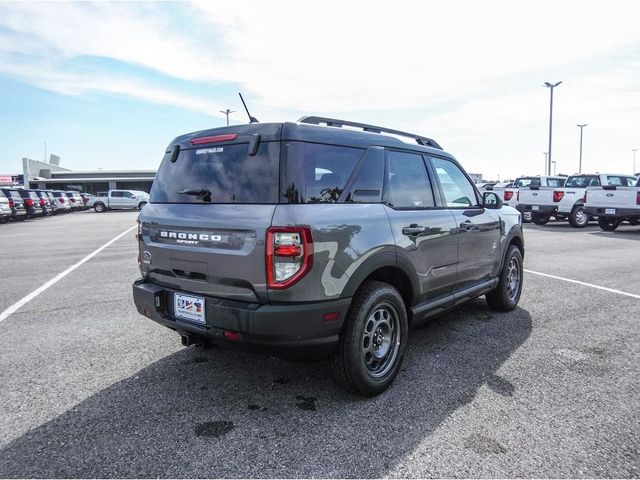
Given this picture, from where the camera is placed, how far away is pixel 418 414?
2.90m

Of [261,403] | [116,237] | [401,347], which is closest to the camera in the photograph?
[261,403]

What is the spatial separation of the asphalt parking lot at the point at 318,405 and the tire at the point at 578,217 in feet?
43.8

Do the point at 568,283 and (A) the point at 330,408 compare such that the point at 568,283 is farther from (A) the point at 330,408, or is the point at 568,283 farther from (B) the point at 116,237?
(B) the point at 116,237

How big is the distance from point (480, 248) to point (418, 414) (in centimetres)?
219

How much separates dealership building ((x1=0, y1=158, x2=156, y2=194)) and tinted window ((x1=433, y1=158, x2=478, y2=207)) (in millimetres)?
50663

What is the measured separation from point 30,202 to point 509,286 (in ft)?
84.6

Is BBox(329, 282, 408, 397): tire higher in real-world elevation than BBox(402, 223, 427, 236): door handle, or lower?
lower

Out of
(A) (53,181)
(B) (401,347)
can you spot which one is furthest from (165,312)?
(A) (53,181)

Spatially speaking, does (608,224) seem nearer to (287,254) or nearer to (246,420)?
(287,254)

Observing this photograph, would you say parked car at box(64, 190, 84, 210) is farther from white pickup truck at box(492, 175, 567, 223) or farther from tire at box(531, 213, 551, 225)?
tire at box(531, 213, 551, 225)

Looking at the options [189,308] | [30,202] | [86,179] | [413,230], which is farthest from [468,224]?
[86,179]

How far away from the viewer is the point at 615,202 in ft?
48.7

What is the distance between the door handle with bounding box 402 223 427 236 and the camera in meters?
3.43

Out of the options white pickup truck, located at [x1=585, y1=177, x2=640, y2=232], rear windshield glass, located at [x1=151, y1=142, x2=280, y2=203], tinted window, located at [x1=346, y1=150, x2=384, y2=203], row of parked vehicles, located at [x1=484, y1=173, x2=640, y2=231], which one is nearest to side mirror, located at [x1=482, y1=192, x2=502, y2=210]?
tinted window, located at [x1=346, y1=150, x2=384, y2=203]
